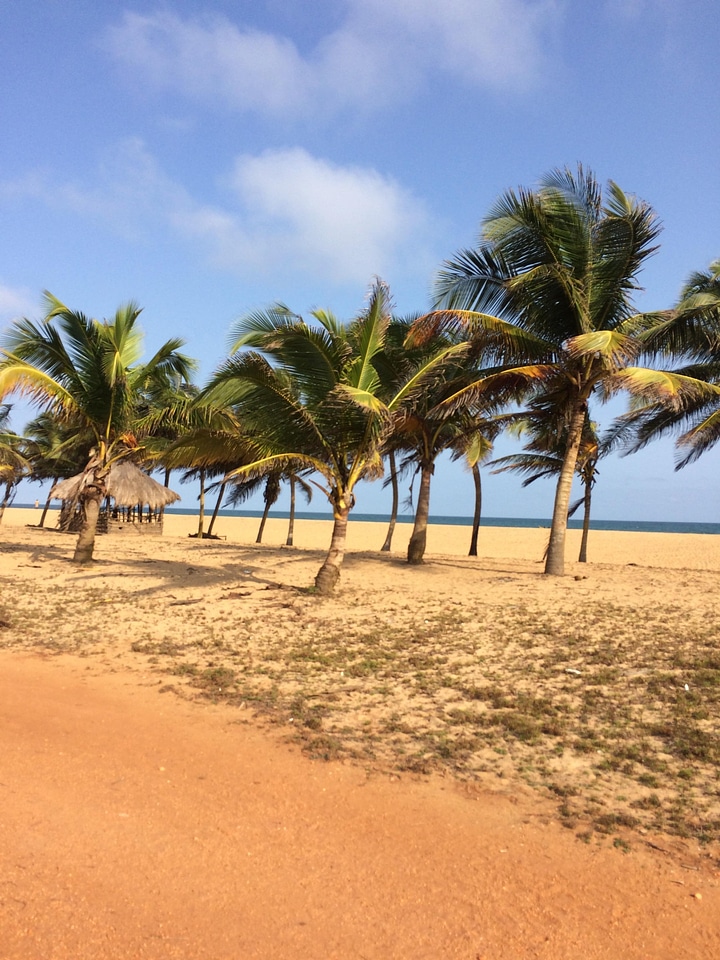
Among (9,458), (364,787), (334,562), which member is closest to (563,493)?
(334,562)

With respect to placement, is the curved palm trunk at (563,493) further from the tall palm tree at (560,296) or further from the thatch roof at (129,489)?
the thatch roof at (129,489)

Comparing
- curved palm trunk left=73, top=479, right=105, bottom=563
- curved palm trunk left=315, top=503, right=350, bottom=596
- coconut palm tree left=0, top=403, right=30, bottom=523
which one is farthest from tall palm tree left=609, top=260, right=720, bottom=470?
coconut palm tree left=0, top=403, right=30, bottom=523

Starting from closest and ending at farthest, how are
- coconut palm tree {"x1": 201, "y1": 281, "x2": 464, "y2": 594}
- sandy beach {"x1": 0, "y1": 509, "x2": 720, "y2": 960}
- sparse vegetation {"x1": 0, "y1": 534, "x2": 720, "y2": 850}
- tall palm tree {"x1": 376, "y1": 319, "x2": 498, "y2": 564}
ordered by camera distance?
1. sandy beach {"x1": 0, "y1": 509, "x2": 720, "y2": 960}
2. sparse vegetation {"x1": 0, "y1": 534, "x2": 720, "y2": 850}
3. coconut palm tree {"x1": 201, "y1": 281, "x2": 464, "y2": 594}
4. tall palm tree {"x1": 376, "y1": 319, "x2": 498, "y2": 564}

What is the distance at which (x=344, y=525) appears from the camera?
12016 mm

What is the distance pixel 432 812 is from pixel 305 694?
253 centimetres

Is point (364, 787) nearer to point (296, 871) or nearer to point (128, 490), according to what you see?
point (296, 871)

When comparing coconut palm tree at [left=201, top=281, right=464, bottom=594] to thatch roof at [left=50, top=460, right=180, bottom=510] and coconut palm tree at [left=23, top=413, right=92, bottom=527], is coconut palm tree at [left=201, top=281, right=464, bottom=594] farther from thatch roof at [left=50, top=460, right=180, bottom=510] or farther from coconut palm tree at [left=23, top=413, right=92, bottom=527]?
coconut palm tree at [left=23, top=413, right=92, bottom=527]

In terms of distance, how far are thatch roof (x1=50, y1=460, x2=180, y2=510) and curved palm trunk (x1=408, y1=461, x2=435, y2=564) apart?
9966 mm

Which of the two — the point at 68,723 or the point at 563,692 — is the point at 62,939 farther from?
the point at 563,692

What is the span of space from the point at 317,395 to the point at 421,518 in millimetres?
5673

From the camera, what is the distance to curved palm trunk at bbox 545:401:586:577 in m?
13.6

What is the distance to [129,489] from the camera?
2166 centimetres

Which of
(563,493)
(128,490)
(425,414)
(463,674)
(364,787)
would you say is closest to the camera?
(364,787)

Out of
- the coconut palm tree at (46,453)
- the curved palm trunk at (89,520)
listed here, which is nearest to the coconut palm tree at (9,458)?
the coconut palm tree at (46,453)
